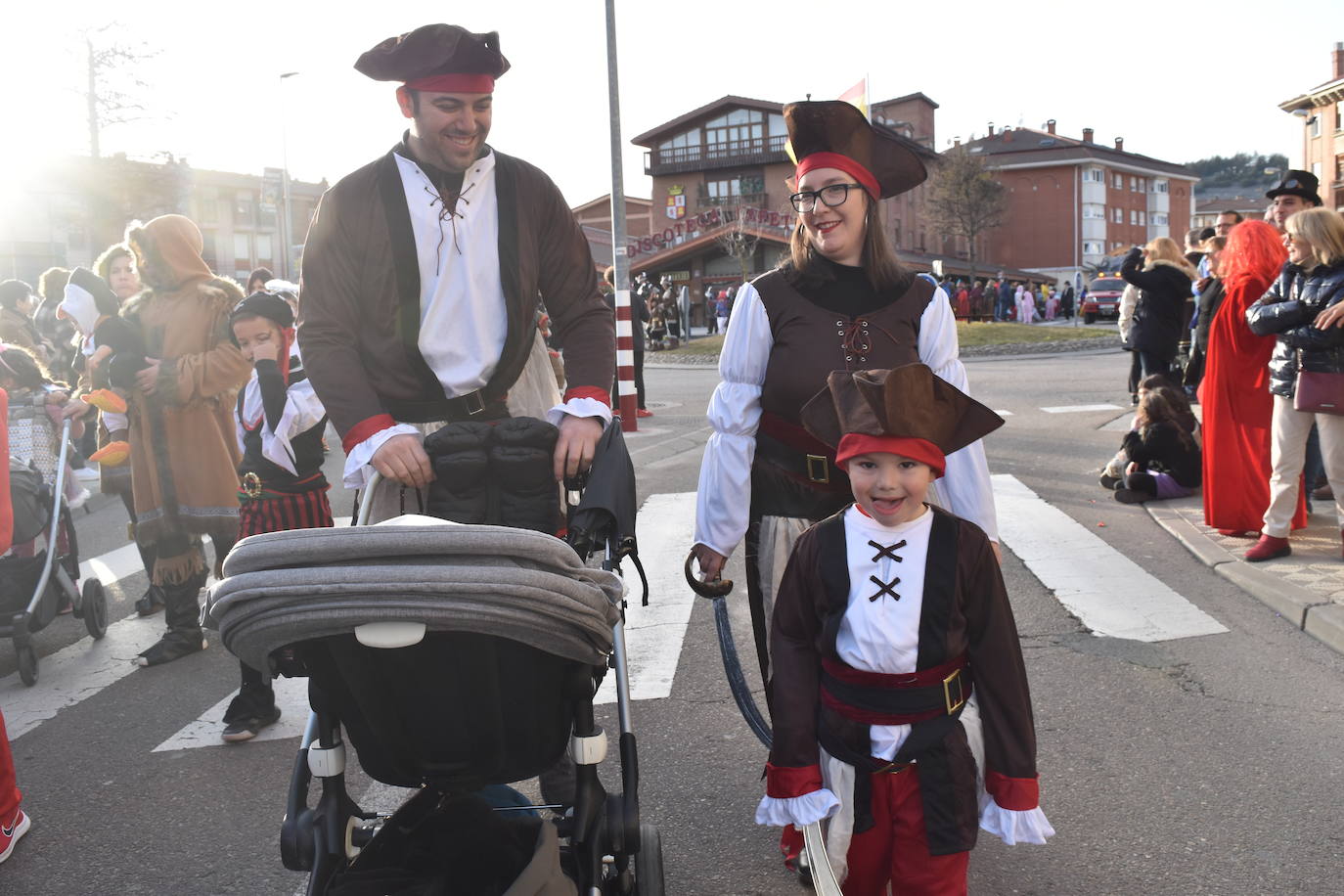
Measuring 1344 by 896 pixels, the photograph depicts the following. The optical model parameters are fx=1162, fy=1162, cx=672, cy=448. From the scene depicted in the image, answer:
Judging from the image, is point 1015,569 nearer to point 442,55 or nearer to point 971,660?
point 971,660

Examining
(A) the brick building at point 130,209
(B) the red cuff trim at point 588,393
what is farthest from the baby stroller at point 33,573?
(A) the brick building at point 130,209

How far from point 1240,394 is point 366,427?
599 cm

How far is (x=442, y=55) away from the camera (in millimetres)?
2830

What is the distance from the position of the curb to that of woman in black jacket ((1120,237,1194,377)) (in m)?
3.25

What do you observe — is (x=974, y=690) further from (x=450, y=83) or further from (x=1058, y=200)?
(x=1058, y=200)

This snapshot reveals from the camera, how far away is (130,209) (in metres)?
39.6

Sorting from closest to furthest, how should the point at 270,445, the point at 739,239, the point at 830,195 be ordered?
the point at 830,195 → the point at 270,445 → the point at 739,239

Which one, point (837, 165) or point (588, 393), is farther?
point (837, 165)

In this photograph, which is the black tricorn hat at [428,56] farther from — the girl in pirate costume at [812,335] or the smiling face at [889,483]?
the smiling face at [889,483]

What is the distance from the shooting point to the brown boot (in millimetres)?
6508

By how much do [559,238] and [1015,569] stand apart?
14.6 ft

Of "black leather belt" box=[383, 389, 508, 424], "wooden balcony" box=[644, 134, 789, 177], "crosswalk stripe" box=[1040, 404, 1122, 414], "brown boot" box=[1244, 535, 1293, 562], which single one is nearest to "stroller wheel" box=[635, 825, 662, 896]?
"black leather belt" box=[383, 389, 508, 424]

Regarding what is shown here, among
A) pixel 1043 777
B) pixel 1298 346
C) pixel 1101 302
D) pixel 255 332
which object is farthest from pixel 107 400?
pixel 1101 302

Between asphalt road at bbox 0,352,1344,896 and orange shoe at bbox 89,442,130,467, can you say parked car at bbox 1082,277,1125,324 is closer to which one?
asphalt road at bbox 0,352,1344,896
